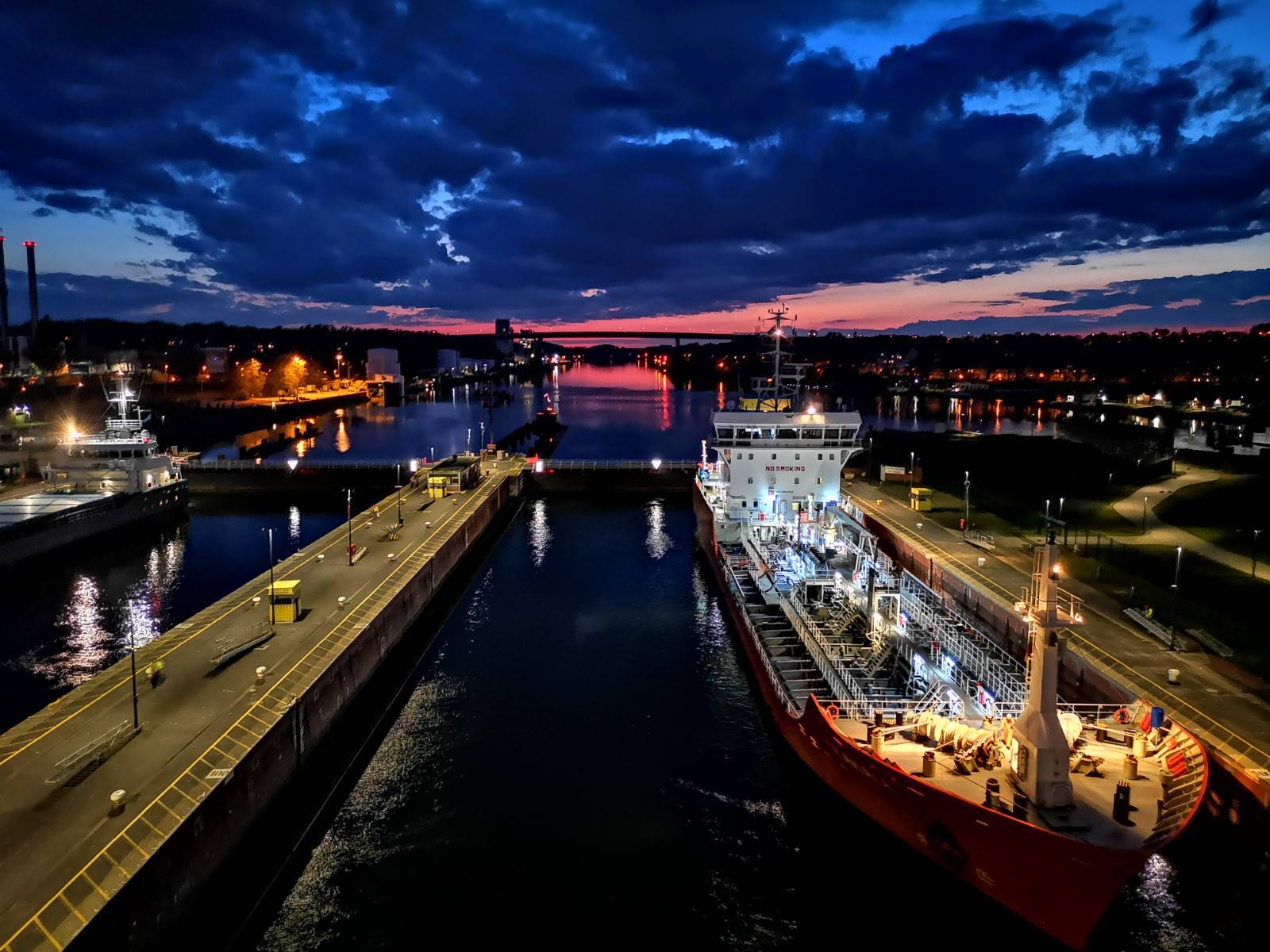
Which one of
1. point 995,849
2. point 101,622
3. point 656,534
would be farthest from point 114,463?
point 995,849

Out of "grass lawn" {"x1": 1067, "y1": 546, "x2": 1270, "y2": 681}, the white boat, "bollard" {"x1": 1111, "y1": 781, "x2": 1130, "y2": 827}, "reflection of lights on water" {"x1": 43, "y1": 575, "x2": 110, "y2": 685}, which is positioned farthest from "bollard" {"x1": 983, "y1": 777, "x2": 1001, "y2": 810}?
the white boat

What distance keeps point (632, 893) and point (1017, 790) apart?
32.7 feet

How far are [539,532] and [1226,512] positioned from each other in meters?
49.8

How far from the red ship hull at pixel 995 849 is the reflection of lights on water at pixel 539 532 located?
33.6 meters

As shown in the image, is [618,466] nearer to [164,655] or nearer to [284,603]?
[284,603]

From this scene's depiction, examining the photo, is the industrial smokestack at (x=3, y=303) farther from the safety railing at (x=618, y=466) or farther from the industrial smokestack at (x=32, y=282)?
the safety railing at (x=618, y=466)

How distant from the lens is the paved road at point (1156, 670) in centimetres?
2109

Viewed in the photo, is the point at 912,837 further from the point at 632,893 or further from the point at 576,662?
the point at 576,662

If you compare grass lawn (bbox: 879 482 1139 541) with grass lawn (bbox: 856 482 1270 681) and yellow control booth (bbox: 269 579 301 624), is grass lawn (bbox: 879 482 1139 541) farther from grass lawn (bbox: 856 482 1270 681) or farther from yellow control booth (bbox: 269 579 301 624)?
yellow control booth (bbox: 269 579 301 624)

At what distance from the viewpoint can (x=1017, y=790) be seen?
17281mm

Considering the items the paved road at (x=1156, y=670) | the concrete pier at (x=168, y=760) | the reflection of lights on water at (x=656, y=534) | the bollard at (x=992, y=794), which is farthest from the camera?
the reflection of lights on water at (x=656, y=534)

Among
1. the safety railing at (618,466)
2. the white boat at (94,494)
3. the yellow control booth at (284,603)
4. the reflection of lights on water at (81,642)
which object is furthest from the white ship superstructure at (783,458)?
the white boat at (94,494)

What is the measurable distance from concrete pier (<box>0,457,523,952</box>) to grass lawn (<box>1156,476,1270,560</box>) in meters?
Result: 48.3

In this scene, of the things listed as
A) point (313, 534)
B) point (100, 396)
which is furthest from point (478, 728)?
point (100, 396)
